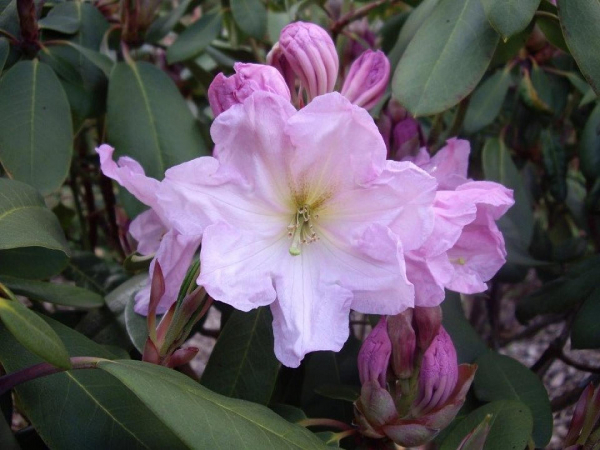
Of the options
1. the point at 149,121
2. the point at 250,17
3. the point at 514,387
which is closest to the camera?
the point at 514,387

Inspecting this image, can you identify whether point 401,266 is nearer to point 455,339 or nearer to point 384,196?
point 384,196

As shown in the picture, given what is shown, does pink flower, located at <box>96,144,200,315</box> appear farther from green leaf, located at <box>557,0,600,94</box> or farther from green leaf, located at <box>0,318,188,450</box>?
green leaf, located at <box>557,0,600,94</box>

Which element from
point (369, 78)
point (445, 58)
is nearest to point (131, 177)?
point (369, 78)

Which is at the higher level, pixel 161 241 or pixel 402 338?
pixel 161 241

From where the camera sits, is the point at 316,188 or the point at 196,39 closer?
the point at 316,188

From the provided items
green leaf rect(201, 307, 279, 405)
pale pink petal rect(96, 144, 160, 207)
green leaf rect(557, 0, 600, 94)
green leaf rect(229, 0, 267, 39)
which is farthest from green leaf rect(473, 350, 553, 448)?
green leaf rect(229, 0, 267, 39)

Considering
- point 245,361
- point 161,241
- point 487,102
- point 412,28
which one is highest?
point 412,28

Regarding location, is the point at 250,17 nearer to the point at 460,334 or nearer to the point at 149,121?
the point at 149,121
